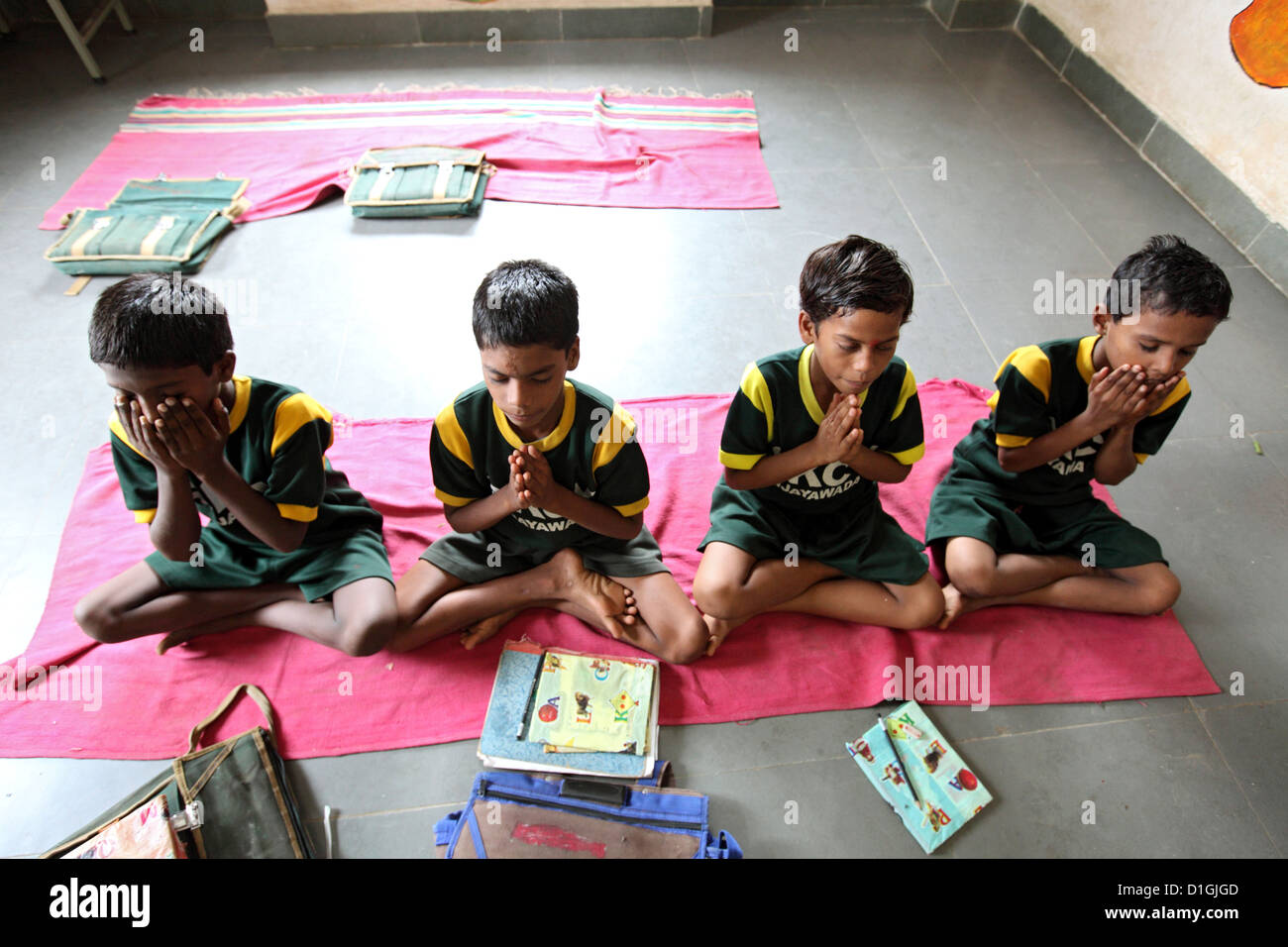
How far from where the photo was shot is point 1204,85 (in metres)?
3.00

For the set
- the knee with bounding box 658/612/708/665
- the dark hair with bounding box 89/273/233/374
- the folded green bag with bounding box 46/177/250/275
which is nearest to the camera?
the dark hair with bounding box 89/273/233/374

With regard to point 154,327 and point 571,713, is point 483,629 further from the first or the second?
point 154,327

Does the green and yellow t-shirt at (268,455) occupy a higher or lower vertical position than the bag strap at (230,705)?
higher

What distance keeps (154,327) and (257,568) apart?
23.6 inches

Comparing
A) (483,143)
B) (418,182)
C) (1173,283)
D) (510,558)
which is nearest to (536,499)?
(510,558)

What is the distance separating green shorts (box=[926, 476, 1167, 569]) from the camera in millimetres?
1714

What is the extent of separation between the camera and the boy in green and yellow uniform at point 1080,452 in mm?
1429

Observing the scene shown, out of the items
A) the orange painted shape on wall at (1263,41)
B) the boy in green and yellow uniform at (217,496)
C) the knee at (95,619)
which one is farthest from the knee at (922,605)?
the orange painted shape on wall at (1263,41)

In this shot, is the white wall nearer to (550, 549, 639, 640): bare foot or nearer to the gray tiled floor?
the gray tiled floor

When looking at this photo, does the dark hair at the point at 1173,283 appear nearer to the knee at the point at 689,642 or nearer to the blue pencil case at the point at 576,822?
the knee at the point at 689,642

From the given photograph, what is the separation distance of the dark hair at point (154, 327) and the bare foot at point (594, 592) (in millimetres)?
813

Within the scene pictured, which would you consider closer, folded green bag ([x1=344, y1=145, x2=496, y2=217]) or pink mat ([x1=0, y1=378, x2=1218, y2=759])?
pink mat ([x1=0, y1=378, x2=1218, y2=759])

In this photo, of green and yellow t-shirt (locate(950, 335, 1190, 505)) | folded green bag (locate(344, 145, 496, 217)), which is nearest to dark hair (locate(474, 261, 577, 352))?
green and yellow t-shirt (locate(950, 335, 1190, 505))
